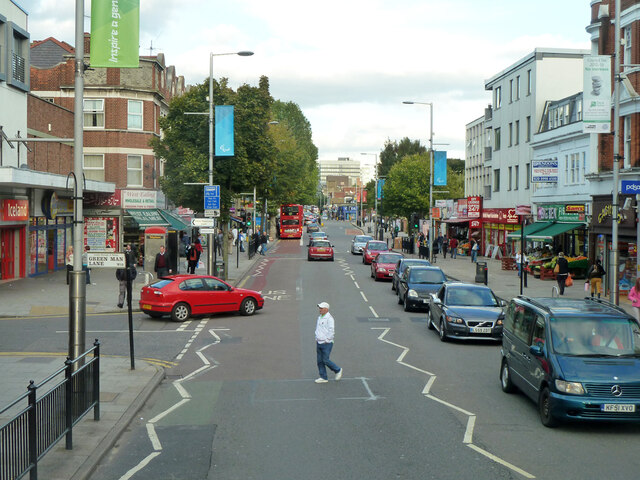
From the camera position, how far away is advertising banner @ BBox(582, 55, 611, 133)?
74.0ft

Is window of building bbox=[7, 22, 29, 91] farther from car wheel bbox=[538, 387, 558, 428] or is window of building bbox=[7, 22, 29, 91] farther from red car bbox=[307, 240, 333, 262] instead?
car wheel bbox=[538, 387, 558, 428]

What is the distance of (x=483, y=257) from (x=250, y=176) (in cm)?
2848

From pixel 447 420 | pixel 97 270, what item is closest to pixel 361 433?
pixel 447 420

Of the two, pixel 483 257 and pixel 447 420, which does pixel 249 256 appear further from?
pixel 447 420

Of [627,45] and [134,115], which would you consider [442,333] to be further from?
A: [134,115]

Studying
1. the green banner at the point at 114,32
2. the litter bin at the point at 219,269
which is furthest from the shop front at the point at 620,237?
the green banner at the point at 114,32

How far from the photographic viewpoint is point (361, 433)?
10.6m

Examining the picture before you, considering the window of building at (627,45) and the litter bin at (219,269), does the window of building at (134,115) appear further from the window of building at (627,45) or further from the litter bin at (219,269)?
the window of building at (627,45)

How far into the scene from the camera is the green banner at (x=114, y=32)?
1211 cm

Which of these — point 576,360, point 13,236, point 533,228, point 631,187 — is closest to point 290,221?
point 533,228

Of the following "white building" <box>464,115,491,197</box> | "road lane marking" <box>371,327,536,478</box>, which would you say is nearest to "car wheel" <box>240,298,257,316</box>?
"road lane marking" <box>371,327,536,478</box>

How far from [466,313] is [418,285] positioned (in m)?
Result: 6.81

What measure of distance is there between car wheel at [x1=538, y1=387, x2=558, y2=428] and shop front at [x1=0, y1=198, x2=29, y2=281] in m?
25.0

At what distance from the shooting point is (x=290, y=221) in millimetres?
82625
